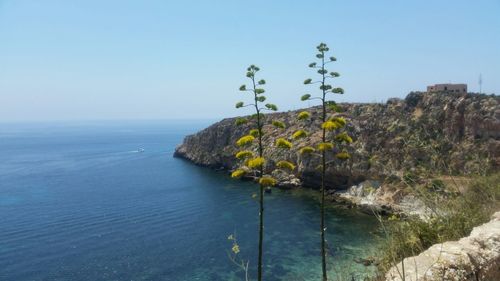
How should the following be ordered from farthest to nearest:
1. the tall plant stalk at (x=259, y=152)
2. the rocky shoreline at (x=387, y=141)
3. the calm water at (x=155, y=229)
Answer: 1. the rocky shoreline at (x=387, y=141)
2. the calm water at (x=155, y=229)
3. the tall plant stalk at (x=259, y=152)

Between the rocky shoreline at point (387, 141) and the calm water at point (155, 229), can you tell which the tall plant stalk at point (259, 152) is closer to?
the calm water at point (155, 229)

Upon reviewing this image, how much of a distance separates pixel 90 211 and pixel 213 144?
52.3 meters

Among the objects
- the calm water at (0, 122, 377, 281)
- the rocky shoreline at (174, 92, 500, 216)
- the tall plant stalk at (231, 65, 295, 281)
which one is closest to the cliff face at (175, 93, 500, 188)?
the rocky shoreline at (174, 92, 500, 216)

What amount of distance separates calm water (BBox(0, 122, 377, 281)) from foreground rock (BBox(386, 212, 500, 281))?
344 inches

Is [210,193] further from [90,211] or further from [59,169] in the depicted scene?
[59,169]

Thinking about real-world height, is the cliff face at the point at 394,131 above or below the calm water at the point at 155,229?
above

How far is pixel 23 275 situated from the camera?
36.5 meters

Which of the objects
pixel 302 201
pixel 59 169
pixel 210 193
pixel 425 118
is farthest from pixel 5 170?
pixel 425 118

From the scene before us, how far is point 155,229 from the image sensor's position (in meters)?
50.8

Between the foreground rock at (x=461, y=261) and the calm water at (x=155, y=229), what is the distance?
874cm

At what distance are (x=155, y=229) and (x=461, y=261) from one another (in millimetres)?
48024

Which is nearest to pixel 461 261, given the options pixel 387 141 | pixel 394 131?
pixel 394 131

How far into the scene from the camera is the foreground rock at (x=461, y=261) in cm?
702

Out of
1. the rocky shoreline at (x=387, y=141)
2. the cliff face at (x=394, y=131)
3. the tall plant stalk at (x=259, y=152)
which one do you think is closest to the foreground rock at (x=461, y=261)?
the tall plant stalk at (x=259, y=152)
